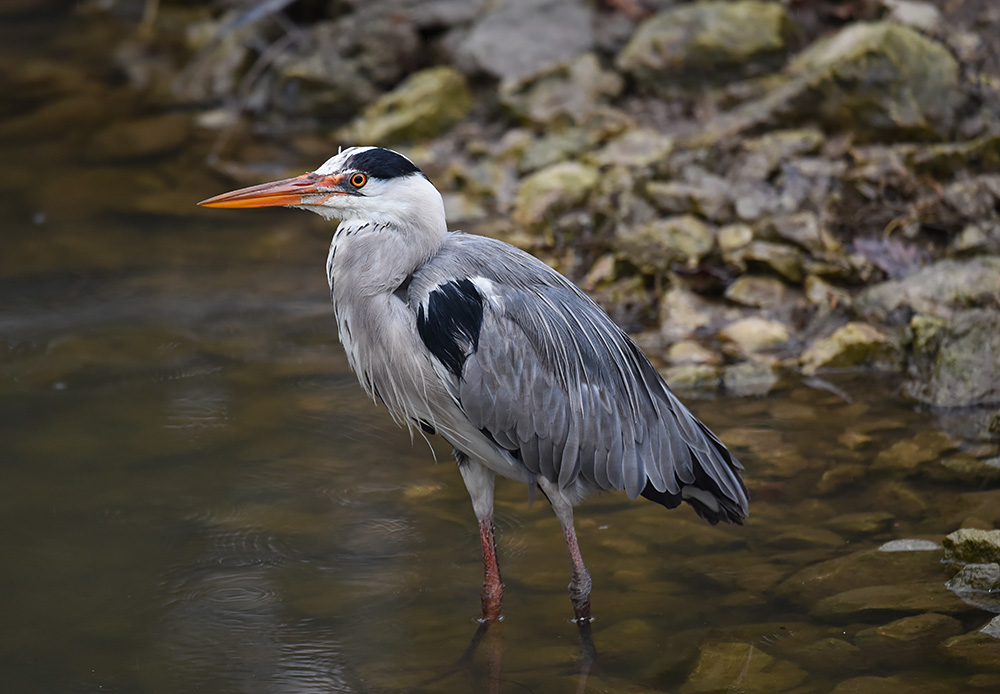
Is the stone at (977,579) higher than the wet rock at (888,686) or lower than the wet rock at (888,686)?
higher

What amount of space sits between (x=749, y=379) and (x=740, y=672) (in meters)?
2.50

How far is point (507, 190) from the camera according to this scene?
8.97 meters

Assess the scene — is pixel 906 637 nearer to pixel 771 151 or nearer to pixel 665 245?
pixel 665 245

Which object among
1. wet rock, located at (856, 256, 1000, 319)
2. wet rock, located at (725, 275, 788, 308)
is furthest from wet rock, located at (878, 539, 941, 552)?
wet rock, located at (725, 275, 788, 308)

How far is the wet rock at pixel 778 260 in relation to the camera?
707cm

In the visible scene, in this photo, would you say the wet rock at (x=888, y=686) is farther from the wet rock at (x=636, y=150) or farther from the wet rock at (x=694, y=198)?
the wet rock at (x=636, y=150)

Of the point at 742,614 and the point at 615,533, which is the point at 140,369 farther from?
the point at 742,614

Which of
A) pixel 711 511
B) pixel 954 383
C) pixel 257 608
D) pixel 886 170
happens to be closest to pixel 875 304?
pixel 954 383

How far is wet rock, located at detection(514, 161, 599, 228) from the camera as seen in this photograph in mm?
8328

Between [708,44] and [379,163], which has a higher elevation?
[708,44]

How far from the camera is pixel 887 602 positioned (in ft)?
15.0

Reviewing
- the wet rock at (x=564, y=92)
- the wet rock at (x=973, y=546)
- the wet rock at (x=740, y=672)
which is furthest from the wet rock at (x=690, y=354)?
the wet rock at (x=564, y=92)

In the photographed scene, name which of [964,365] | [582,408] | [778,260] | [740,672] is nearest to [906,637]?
[740,672]

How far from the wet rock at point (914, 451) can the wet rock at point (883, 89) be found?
3055mm
